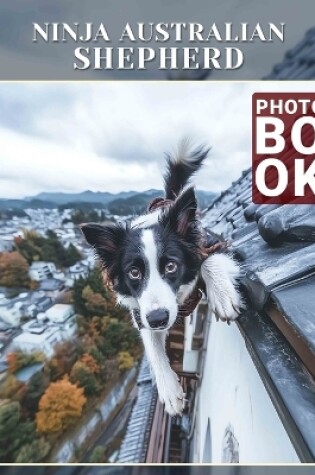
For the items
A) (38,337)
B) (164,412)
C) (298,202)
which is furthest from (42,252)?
(298,202)

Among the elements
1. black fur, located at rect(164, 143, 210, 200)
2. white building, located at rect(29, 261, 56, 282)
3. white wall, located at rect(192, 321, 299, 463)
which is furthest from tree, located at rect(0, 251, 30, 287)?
white wall, located at rect(192, 321, 299, 463)

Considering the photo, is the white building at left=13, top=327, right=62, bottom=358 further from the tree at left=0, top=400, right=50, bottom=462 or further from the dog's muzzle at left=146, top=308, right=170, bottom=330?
the dog's muzzle at left=146, top=308, right=170, bottom=330

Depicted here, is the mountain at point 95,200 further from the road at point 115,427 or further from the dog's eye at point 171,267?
the road at point 115,427

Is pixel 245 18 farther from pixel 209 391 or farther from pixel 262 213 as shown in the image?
pixel 209 391

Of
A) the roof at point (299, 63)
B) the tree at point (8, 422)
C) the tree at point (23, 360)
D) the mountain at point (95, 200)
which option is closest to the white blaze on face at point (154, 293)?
Answer: the mountain at point (95, 200)

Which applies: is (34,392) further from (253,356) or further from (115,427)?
(253,356)
